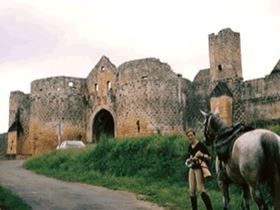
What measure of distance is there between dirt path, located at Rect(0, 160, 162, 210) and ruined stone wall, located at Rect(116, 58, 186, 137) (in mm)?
13635

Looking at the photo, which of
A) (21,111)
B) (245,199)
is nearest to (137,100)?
(21,111)

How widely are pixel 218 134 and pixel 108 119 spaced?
26.8 meters

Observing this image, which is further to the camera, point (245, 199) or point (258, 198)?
point (245, 199)

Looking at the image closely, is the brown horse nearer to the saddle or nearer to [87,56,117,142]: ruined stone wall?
the saddle

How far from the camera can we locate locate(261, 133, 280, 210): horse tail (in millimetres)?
6840

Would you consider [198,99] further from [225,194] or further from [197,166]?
[225,194]

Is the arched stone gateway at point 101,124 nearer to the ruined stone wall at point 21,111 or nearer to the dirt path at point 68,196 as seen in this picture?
the ruined stone wall at point 21,111

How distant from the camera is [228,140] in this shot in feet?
25.2

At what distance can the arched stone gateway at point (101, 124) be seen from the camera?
33500 millimetres

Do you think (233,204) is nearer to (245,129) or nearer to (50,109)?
(245,129)

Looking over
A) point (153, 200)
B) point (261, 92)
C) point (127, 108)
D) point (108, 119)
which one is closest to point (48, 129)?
point (108, 119)

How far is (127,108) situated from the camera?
29.7 metres

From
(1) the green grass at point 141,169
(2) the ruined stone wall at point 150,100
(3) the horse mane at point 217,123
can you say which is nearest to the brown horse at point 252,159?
(3) the horse mane at point 217,123

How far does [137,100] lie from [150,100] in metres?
0.85
